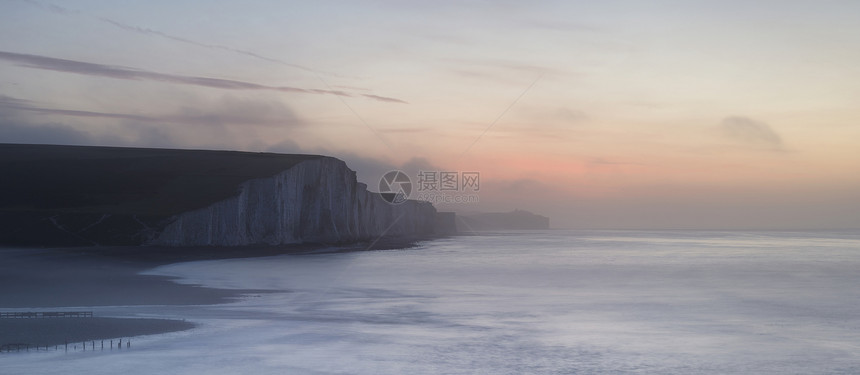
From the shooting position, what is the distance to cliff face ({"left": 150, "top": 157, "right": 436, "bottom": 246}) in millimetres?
62844

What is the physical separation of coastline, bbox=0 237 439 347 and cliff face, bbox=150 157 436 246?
107 inches

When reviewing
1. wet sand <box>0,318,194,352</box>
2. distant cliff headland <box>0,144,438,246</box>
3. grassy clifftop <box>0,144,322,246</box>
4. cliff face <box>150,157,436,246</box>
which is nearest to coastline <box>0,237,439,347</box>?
wet sand <box>0,318,194,352</box>

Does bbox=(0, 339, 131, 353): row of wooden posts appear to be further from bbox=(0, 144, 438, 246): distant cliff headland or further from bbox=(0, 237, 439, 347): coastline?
bbox=(0, 144, 438, 246): distant cliff headland

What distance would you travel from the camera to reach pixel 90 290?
1168 inches

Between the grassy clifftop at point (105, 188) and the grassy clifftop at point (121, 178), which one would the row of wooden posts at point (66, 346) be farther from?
the grassy clifftop at point (121, 178)

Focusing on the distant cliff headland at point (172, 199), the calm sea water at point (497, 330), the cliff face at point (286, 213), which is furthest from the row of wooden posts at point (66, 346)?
the cliff face at point (286, 213)

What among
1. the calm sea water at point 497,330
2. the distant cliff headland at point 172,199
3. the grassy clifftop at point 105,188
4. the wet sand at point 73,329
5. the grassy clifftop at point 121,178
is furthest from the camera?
the grassy clifftop at point 121,178

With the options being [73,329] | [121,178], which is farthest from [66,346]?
[121,178]

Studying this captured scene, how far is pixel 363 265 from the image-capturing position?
182ft

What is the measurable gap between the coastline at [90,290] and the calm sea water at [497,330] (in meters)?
1.43

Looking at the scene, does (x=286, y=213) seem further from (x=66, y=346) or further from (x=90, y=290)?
(x=66, y=346)

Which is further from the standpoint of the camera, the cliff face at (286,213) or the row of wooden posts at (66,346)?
the cliff face at (286,213)

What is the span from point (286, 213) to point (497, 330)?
53.9 m

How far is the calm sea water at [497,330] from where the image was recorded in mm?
16547
